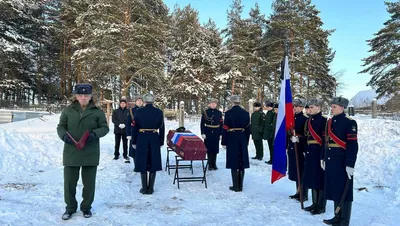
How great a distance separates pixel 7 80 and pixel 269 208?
91.9 ft

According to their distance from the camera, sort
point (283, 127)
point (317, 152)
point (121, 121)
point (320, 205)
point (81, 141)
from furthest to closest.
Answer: point (121, 121) < point (283, 127) < point (317, 152) < point (320, 205) < point (81, 141)

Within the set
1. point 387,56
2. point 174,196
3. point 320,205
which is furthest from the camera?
point 387,56

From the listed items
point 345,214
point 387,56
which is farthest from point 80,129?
point 387,56

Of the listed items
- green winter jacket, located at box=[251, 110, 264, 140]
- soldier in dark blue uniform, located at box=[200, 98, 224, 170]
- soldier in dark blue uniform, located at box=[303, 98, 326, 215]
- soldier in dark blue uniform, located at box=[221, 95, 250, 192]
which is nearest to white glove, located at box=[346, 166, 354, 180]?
soldier in dark blue uniform, located at box=[303, 98, 326, 215]

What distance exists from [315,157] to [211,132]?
3996mm

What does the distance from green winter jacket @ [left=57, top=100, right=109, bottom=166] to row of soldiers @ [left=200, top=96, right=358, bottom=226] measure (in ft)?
9.84

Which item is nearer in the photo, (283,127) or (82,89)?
(82,89)

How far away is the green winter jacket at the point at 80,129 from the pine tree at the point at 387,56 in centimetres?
2686

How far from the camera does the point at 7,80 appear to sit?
26.5m

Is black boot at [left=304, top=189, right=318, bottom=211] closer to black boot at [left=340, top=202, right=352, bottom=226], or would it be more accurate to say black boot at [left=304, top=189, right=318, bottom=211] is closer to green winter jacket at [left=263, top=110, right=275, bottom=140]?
black boot at [left=340, top=202, right=352, bottom=226]

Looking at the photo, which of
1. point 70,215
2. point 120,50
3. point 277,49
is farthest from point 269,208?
point 277,49

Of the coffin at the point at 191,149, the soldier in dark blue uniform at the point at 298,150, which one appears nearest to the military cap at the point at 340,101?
the soldier in dark blue uniform at the point at 298,150

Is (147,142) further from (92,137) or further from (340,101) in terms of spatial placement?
(340,101)

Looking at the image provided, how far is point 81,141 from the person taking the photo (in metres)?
4.39
